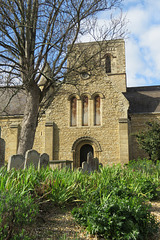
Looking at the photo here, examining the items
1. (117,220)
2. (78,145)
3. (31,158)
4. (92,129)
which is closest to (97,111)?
(92,129)

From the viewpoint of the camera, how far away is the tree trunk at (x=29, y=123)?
28.8 ft

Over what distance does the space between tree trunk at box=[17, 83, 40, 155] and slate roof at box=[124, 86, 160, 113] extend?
38.3ft

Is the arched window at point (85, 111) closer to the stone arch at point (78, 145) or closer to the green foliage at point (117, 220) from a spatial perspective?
the stone arch at point (78, 145)

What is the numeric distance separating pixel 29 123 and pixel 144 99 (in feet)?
A: 46.6

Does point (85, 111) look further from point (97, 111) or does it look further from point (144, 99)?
point (144, 99)

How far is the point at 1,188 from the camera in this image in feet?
11.1

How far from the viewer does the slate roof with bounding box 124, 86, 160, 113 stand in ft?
62.9

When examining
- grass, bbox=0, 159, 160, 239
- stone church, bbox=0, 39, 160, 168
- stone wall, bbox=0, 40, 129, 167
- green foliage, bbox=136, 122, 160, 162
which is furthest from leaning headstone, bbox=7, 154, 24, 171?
green foliage, bbox=136, 122, 160, 162

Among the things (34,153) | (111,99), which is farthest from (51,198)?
(111,99)

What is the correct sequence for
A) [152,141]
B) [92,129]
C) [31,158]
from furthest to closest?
[92,129], [152,141], [31,158]

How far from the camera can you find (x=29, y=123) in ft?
29.5

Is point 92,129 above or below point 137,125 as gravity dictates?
below

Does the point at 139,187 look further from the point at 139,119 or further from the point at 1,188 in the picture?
the point at 139,119

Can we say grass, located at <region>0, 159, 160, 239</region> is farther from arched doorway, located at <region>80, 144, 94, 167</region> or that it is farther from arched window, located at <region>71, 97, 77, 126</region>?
arched window, located at <region>71, 97, 77, 126</region>
